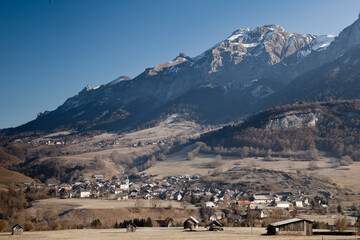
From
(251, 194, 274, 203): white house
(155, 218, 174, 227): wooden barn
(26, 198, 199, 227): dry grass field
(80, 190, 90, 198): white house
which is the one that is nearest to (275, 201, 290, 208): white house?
(251, 194, 274, 203): white house

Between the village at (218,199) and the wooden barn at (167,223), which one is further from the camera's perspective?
the village at (218,199)

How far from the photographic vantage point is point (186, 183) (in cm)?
15150

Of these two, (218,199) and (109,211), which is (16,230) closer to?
(109,211)

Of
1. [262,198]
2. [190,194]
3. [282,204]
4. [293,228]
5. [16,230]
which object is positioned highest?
[16,230]

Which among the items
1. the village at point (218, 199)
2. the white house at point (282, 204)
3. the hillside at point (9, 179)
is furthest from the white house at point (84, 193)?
the white house at point (282, 204)

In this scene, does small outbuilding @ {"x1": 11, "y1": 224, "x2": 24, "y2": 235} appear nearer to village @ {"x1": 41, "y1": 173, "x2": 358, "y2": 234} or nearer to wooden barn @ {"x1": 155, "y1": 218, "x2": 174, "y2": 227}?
wooden barn @ {"x1": 155, "y1": 218, "x2": 174, "y2": 227}

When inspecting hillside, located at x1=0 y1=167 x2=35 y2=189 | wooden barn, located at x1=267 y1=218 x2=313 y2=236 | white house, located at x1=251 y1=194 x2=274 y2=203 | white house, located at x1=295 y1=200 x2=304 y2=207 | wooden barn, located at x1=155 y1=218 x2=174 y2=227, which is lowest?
white house, located at x1=295 y1=200 x2=304 y2=207

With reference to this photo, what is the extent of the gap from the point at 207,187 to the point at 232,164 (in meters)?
40.1

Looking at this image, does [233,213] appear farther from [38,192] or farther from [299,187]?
[38,192]

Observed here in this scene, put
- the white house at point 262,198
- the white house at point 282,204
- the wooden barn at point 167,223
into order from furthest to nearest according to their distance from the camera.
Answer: the white house at point 262,198, the white house at point 282,204, the wooden barn at point 167,223

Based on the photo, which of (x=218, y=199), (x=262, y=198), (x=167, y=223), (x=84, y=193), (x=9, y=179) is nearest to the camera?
(x=167, y=223)

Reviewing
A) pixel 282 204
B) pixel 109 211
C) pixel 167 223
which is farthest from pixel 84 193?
pixel 282 204

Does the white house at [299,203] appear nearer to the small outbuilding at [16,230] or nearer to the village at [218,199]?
the village at [218,199]

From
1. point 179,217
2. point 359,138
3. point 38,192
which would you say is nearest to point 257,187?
point 179,217
